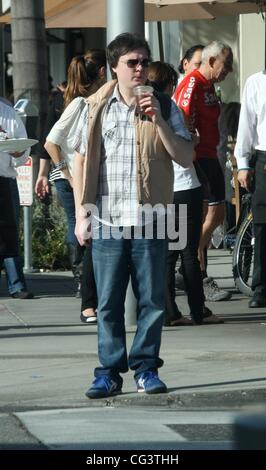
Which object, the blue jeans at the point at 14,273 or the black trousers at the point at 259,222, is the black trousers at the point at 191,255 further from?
the blue jeans at the point at 14,273

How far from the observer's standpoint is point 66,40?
2898cm

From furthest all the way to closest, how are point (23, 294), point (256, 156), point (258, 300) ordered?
point (23, 294)
point (258, 300)
point (256, 156)

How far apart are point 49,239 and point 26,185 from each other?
926mm

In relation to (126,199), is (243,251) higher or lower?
lower

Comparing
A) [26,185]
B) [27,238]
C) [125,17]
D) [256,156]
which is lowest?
[27,238]

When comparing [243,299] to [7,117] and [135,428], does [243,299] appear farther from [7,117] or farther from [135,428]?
→ [135,428]

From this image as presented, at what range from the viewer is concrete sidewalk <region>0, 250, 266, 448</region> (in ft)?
22.7

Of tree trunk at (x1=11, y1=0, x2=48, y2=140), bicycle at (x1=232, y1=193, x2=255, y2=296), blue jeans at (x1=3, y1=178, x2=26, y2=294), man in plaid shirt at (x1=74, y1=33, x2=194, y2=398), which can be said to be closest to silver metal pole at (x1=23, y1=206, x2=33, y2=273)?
blue jeans at (x1=3, y1=178, x2=26, y2=294)

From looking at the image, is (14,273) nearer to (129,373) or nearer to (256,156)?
(256,156)

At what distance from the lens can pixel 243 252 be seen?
1119cm

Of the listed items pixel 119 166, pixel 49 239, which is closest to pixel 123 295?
pixel 119 166

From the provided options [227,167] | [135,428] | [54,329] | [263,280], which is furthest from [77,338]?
[227,167]

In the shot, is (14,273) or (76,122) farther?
(14,273)

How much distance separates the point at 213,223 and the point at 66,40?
18822 millimetres
